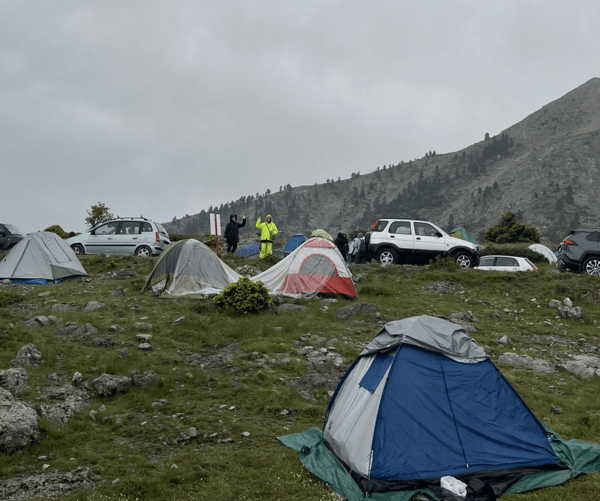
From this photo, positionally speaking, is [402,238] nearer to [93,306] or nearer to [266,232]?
[266,232]

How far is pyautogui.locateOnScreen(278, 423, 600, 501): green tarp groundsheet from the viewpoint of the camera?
5855 millimetres

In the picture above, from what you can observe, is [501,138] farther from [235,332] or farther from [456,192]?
[235,332]

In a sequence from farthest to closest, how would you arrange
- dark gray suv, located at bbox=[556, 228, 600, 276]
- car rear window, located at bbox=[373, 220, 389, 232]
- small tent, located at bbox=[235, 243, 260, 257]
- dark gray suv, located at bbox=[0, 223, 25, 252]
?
small tent, located at bbox=[235, 243, 260, 257]
dark gray suv, located at bbox=[0, 223, 25, 252]
car rear window, located at bbox=[373, 220, 389, 232]
dark gray suv, located at bbox=[556, 228, 600, 276]

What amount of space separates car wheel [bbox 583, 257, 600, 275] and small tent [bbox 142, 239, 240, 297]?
1329 cm

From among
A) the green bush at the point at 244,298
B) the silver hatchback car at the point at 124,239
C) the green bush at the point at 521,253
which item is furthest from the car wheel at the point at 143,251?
the green bush at the point at 521,253

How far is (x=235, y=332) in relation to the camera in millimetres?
12453

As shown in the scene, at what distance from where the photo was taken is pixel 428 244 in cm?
2031

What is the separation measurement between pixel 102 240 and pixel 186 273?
812cm

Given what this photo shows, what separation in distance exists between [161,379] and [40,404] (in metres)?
2.13

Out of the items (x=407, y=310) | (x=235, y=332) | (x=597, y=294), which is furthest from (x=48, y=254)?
(x=597, y=294)

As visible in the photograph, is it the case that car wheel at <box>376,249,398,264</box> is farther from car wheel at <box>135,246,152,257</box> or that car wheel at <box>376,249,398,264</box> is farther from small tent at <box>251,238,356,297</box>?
car wheel at <box>135,246,152,257</box>

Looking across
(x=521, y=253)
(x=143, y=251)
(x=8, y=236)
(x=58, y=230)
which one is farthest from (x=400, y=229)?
(x=58, y=230)

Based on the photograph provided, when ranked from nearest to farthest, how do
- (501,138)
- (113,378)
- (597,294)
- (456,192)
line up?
1. (113,378)
2. (597,294)
3. (456,192)
4. (501,138)

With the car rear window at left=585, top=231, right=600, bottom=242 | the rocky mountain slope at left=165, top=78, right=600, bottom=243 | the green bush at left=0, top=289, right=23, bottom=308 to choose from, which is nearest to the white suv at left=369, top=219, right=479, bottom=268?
the car rear window at left=585, top=231, right=600, bottom=242
